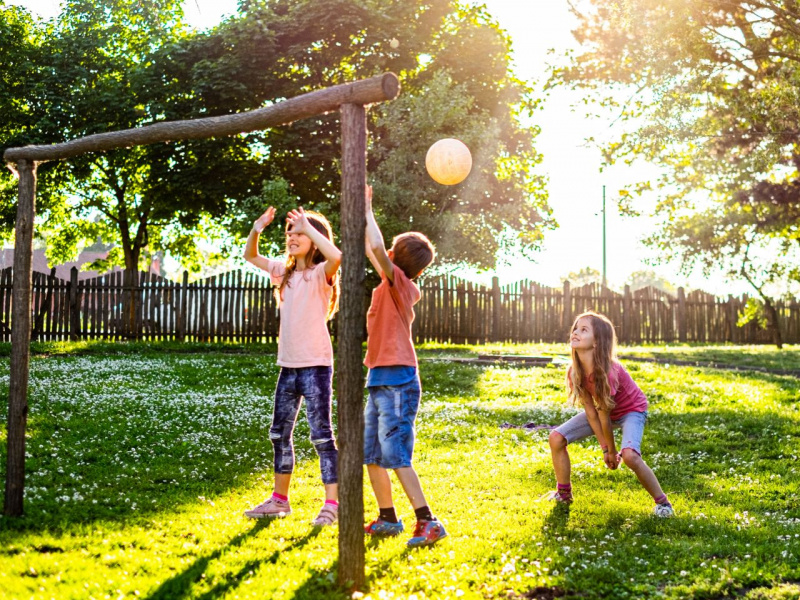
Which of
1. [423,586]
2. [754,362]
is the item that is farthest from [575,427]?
[754,362]

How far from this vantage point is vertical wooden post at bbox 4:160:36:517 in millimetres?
5793

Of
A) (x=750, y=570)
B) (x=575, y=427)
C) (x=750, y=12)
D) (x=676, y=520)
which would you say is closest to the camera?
(x=750, y=570)

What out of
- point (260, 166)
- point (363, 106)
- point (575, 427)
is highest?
point (260, 166)

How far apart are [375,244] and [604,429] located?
8.98ft

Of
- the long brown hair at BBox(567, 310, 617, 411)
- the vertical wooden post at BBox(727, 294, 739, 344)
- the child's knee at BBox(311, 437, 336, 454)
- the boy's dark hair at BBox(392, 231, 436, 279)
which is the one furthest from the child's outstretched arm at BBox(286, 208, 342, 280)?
the vertical wooden post at BBox(727, 294, 739, 344)

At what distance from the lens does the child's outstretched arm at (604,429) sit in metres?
6.26

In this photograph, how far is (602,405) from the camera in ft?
20.8

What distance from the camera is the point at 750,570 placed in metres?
4.77

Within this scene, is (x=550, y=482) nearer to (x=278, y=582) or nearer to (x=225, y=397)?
(x=278, y=582)

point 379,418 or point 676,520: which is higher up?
point 379,418

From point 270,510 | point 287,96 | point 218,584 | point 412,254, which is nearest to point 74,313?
point 287,96

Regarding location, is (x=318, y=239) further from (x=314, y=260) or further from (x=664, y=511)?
(x=664, y=511)

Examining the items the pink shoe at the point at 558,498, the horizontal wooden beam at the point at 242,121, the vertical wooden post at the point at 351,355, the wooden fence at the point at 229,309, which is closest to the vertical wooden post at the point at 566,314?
the wooden fence at the point at 229,309

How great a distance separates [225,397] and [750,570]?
8.98m
